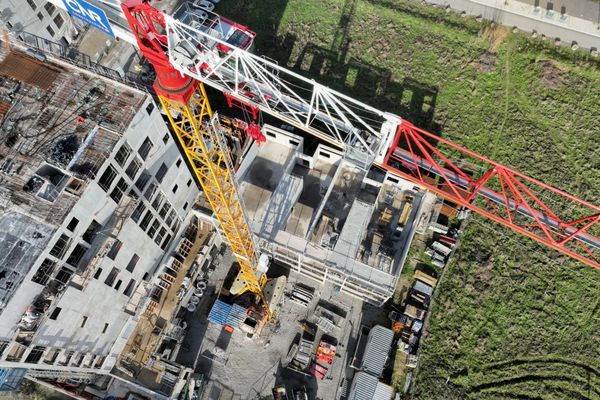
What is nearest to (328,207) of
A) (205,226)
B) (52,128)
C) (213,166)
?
(205,226)

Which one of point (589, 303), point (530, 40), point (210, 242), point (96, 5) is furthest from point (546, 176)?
point (96, 5)

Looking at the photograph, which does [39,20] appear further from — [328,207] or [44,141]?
[328,207]

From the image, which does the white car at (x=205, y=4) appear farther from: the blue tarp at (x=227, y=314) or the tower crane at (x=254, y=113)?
the blue tarp at (x=227, y=314)

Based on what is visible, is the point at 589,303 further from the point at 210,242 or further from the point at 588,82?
the point at 210,242

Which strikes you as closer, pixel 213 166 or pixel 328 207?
pixel 213 166

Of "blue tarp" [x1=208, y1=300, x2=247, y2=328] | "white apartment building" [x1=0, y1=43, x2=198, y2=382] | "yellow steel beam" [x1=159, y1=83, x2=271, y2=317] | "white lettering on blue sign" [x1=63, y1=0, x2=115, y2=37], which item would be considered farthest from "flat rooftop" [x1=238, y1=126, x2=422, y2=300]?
"white lettering on blue sign" [x1=63, y1=0, x2=115, y2=37]
